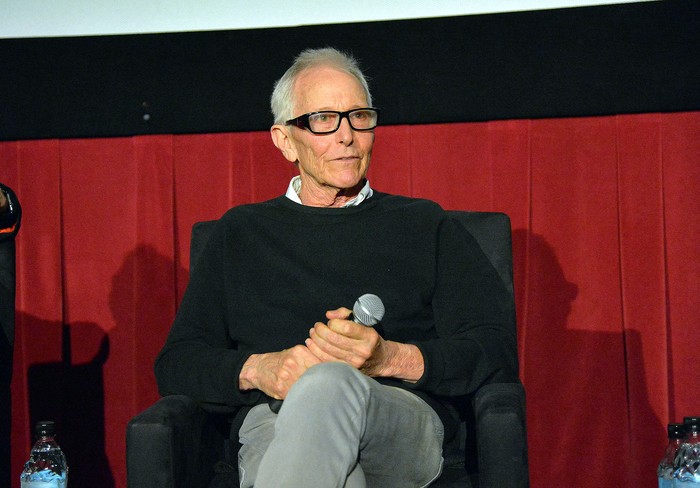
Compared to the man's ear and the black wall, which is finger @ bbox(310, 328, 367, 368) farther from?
the black wall

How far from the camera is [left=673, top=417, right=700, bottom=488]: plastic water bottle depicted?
200cm

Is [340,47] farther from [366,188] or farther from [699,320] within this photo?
[699,320]

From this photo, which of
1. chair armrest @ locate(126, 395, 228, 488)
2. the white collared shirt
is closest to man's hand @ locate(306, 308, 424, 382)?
chair armrest @ locate(126, 395, 228, 488)

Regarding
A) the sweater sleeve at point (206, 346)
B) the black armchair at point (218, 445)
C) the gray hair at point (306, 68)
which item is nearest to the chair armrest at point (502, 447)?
the black armchair at point (218, 445)

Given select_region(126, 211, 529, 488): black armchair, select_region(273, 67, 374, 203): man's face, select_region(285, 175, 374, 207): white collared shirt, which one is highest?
select_region(273, 67, 374, 203): man's face

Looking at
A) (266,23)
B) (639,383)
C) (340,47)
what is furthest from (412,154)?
(639,383)

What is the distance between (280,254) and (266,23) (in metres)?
1.41

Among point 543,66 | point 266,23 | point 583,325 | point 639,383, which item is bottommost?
point 639,383

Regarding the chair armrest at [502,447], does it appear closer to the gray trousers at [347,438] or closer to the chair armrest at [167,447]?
the gray trousers at [347,438]

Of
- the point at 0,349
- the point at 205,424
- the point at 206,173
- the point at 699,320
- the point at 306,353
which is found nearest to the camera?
the point at 306,353

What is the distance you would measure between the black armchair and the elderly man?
0.07 meters

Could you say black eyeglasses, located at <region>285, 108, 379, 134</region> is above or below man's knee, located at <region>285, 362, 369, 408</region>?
above

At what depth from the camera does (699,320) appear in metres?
2.88

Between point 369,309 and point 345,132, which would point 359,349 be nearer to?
point 369,309
